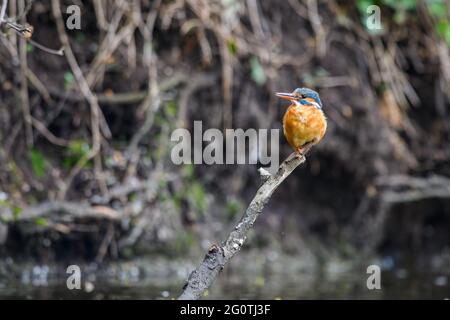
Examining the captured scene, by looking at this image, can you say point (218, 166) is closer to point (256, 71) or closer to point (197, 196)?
point (197, 196)

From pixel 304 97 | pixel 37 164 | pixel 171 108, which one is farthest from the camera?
pixel 171 108

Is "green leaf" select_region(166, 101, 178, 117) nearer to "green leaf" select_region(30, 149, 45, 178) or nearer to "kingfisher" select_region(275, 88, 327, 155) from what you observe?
"green leaf" select_region(30, 149, 45, 178)

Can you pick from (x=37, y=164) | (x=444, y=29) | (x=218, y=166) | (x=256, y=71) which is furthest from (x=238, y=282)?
(x=444, y=29)

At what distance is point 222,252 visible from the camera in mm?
3377

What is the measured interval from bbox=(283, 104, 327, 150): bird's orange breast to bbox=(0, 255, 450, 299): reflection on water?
4.22 ft

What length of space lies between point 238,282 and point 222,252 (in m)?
2.59

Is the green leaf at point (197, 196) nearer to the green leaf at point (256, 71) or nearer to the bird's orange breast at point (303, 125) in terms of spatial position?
the green leaf at point (256, 71)

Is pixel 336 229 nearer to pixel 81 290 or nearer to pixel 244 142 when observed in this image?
pixel 244 142

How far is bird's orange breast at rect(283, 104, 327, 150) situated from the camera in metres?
4.11

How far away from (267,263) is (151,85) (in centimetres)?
198

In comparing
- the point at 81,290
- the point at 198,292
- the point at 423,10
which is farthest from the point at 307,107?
the point at 423,10

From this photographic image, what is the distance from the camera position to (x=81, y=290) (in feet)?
16.8

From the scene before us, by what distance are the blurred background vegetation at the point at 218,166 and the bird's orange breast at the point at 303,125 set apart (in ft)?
4.52

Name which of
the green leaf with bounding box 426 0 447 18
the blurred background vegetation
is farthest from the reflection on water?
the green leaf with bounding box 426 0 447 18
